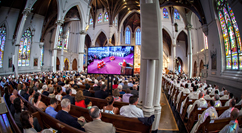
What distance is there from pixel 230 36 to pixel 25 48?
24.3 meters

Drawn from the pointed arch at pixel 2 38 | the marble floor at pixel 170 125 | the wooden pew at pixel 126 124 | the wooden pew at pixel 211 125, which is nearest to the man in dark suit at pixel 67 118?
the wooden pew at pixel 126 124

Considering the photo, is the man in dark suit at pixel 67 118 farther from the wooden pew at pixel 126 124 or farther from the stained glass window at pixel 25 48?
the stained glass window at pixel 25 48

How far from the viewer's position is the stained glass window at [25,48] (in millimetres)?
18316

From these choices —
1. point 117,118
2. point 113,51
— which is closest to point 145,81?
point 117,118

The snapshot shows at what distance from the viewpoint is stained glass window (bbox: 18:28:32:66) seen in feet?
60.1

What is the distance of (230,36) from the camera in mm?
8391

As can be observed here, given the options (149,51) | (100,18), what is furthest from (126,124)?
(100,18)

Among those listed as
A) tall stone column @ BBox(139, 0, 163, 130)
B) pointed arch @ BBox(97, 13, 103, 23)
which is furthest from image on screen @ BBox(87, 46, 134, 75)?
pointed arch @ BBox(97, 13, 103, 23)

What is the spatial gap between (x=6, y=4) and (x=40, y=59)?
29.0 feet

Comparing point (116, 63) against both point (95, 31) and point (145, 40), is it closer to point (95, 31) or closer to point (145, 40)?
point (145, 40)

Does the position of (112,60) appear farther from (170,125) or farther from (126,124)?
(170,125)

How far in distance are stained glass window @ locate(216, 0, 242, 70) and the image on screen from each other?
25.2ft

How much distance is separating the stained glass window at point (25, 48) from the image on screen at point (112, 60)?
19045mm

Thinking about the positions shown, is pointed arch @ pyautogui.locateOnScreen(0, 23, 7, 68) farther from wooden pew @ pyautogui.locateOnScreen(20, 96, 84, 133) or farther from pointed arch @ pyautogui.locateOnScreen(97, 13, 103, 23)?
wooden pew @ pyautogui.locateOnScreen(20, 96, 84, 133)
